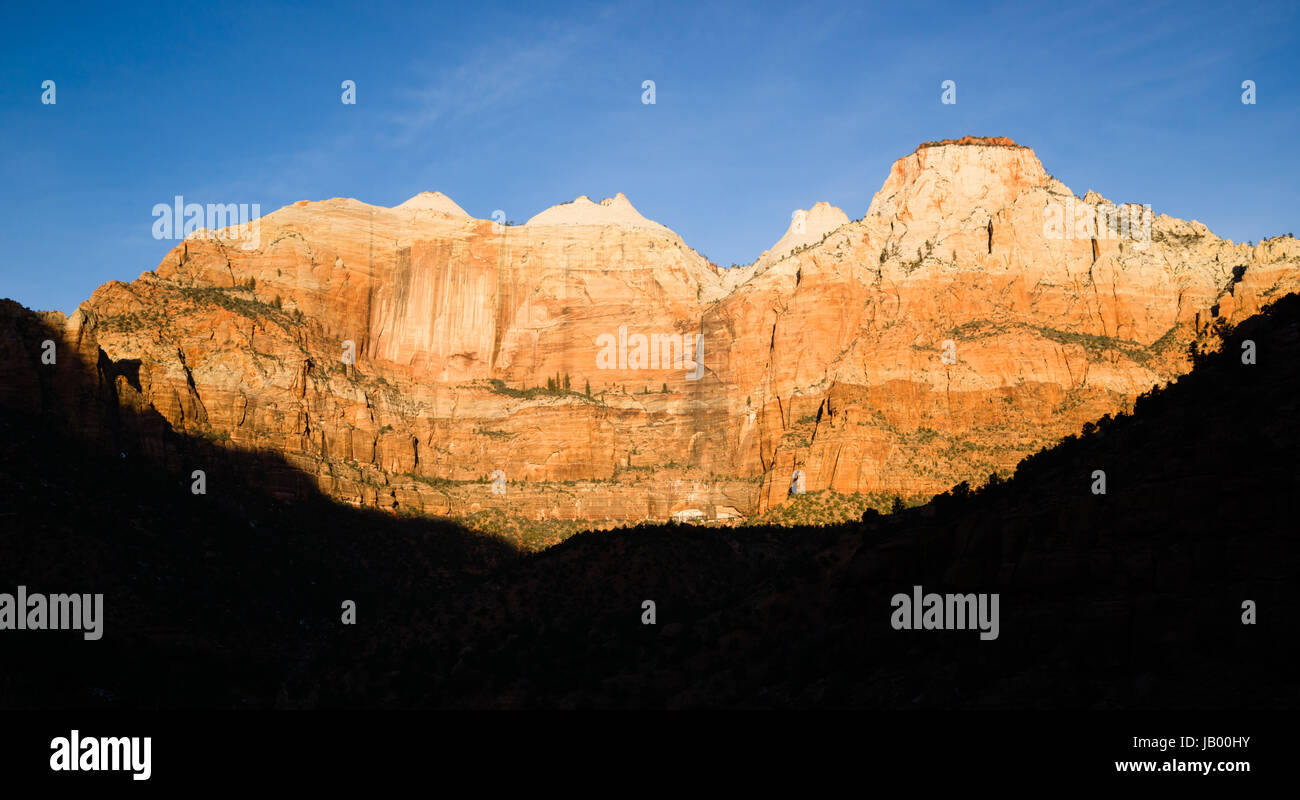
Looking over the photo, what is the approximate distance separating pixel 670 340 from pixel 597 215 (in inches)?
1425

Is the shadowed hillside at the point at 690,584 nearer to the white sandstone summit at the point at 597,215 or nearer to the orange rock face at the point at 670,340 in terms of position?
the orange rock face at the point at 670,340

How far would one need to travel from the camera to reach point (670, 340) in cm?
16500

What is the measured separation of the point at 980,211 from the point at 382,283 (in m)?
75.9

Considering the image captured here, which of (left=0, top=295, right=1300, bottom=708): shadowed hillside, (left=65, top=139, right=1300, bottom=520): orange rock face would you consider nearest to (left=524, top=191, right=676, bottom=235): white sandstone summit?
(left=65, top=139, right=1300, bottom=520): orange rock face

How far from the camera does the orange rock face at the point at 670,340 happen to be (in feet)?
391

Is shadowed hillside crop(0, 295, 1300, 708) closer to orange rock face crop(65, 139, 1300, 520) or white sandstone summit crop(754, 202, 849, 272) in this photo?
orange rock face crop(65, 139, 1300, 520)

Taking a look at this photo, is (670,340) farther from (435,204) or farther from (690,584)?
(690,584)

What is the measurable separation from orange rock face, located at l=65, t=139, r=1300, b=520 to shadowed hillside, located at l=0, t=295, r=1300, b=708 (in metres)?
15.0

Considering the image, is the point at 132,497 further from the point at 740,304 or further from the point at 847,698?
the point at 740,304

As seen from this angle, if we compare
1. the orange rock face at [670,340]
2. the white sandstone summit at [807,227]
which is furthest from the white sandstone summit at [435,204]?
the white sandstone summit at [807,227]

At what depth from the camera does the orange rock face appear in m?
119

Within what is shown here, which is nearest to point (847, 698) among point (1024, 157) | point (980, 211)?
point (980, 211)

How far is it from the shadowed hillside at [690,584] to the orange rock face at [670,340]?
1498 cm

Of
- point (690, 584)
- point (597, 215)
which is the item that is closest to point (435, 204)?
point (597, 215)
